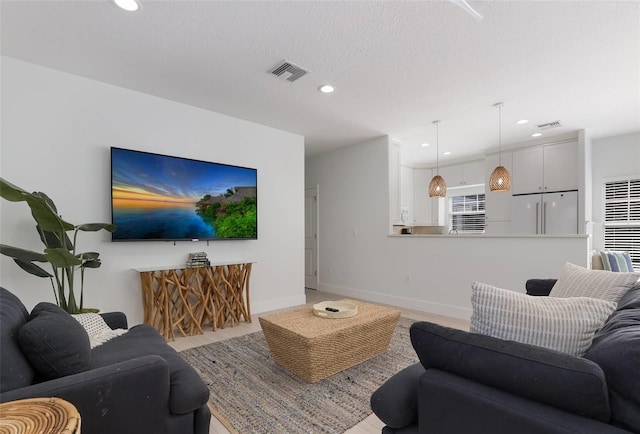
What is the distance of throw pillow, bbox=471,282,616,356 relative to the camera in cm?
106

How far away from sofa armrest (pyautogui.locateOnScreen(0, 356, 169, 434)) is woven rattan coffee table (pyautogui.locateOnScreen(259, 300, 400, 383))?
1.02 m

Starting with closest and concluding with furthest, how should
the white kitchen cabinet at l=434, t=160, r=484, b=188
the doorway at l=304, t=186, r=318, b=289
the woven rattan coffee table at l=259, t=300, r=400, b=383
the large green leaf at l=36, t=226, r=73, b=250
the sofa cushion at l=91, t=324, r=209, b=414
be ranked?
the sofa cushion at l=91, t=324, r=209, b=414
the woven rattan coffee table at l=259, t=300, r=400, b=383
the large green leaf at l=36, t=226, r=73, b=250
the doorway at l=304, t=186, r=318, b=289
the white kitchen cabinet at l=434, t=160, r=484, b=188

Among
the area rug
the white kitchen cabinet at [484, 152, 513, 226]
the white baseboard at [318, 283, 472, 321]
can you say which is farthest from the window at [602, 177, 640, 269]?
the area rug

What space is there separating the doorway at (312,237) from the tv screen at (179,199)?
215 cm

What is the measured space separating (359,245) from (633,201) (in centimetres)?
418

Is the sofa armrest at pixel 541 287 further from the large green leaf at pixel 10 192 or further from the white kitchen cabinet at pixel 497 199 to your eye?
the large green leaf at pixel 10 192

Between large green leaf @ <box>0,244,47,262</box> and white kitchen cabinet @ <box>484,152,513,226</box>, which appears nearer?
large green leaf @ <box>0,244,47,262</box>

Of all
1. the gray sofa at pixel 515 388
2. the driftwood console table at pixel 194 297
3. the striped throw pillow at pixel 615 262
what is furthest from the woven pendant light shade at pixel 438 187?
the gray sofa at pixel 515 388

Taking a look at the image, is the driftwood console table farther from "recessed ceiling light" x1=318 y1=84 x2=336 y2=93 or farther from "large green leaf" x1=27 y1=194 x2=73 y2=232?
"recessed ceiling light" x1=318 y1=84 x2=336 y2=93

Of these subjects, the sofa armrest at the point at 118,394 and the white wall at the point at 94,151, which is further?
the white wall at the point at 94,151

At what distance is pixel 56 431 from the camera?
2.39 ft

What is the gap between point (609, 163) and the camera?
4.88 m

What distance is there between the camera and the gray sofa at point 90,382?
1.09m

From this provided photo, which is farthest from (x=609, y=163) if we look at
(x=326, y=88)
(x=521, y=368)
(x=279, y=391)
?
(x=279, y=391)
